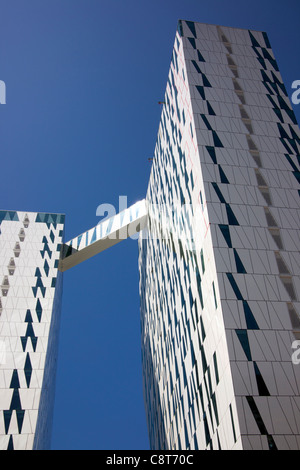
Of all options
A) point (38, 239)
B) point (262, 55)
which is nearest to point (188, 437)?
point (262, 55)

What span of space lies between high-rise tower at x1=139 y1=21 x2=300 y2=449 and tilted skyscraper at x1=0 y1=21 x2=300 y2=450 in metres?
0.11

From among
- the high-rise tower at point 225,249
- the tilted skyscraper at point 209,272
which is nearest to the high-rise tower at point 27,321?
the tilted skyscraper at point 209,272

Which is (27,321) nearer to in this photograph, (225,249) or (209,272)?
(209,272)

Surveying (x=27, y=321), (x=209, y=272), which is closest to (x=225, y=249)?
(x=209, y=272)

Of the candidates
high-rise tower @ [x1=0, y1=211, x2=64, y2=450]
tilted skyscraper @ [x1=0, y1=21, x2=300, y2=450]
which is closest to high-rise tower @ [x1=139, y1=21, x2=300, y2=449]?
tilted skyscraper @ [x1=0, y1=21, x2=300, y2=450]

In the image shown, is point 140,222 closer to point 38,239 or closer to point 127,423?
point 38,239

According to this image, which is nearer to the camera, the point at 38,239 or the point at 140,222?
the point at 140,222

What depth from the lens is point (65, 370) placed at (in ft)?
368

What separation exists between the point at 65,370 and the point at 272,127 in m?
83.1

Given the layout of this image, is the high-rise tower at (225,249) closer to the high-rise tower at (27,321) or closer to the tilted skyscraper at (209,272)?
the tilted skyscraper at (209,272)

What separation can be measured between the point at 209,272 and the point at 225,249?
2.07 m

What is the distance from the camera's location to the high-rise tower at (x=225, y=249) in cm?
3103

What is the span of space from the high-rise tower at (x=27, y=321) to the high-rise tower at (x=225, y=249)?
14.3 meters

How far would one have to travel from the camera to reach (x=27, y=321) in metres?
65.9
